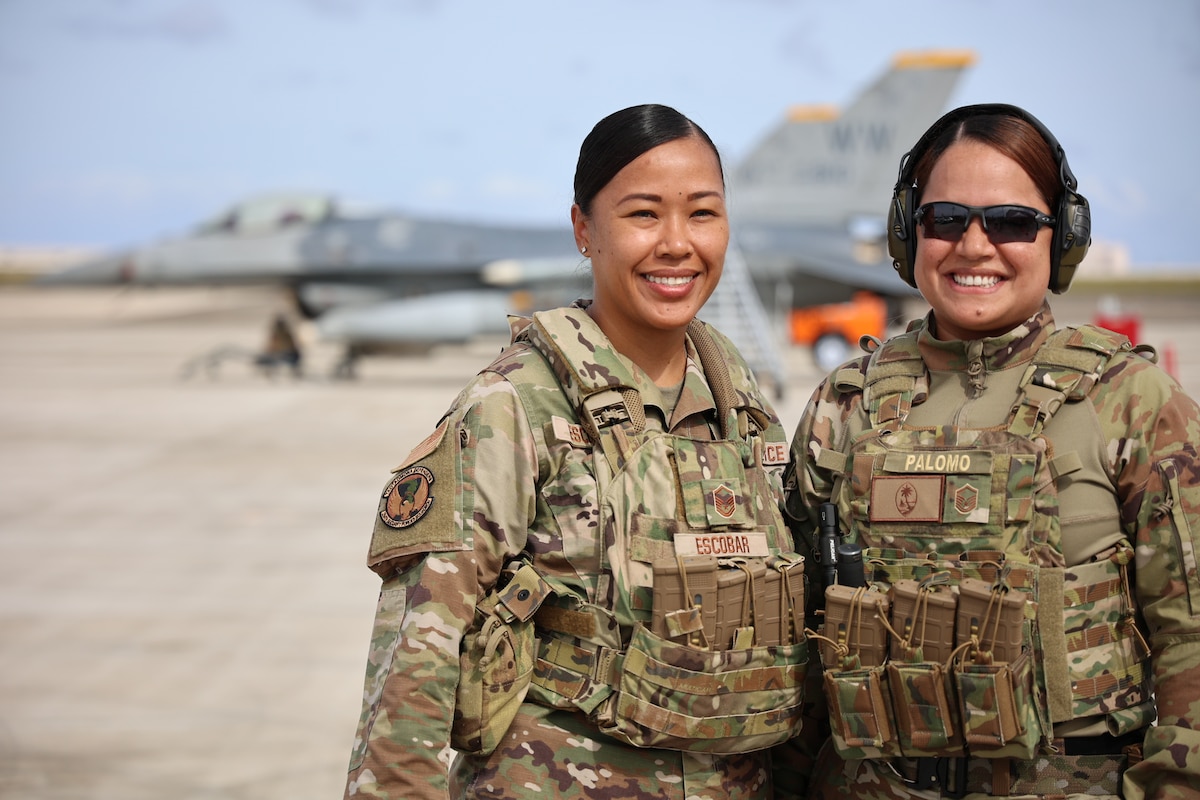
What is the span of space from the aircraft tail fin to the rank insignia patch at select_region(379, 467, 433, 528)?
26426 mm

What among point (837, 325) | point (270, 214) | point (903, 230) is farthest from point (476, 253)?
point (903, 230)

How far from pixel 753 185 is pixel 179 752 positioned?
84.0 feet

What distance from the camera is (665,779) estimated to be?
2.22m

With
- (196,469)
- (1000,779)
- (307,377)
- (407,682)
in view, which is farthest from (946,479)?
(307,377)

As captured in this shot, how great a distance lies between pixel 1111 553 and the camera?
7.06 feet

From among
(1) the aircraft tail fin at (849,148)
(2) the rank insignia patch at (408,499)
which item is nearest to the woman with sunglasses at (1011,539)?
(2) the rank insignia patch at (408,499)

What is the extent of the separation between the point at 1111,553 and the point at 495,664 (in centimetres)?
123

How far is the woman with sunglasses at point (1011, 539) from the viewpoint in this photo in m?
2.06

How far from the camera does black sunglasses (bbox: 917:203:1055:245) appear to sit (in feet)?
7.33

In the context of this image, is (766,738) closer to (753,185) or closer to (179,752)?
(179,752)

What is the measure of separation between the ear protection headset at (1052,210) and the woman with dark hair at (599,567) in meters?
0.42

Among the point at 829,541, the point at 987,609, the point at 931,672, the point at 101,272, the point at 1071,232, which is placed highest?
the point at 101,272

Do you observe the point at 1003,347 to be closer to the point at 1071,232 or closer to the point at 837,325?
the point at 1071,232

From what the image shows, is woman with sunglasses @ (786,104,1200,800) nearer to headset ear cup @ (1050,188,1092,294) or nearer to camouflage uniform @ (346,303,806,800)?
headset ear cup @ (1050,188,1092,294)
